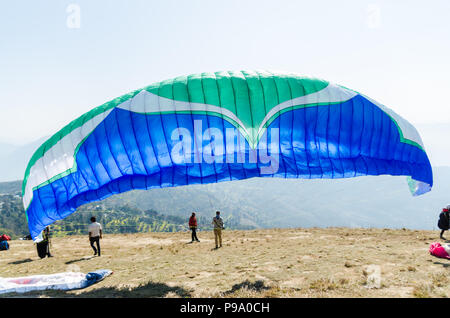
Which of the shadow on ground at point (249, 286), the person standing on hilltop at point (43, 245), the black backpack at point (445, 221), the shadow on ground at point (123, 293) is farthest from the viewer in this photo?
the person standing on hilltop at point (43, 245)

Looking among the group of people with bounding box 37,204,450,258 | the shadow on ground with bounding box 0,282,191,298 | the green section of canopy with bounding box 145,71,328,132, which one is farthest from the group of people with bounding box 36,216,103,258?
the green section of canopy with bounding box 145,71,328,132

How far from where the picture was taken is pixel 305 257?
41.9ft

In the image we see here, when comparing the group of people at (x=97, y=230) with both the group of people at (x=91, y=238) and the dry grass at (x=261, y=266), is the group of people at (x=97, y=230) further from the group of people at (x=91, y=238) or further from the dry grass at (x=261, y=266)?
the dry grass at (x=261, y=266)

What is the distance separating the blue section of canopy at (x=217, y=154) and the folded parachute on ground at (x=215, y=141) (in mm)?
31

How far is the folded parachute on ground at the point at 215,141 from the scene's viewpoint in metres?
9.33

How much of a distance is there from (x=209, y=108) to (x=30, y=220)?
6.72 metres

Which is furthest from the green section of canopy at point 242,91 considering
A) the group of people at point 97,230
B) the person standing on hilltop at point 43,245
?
the person standing on hilltop at point 43,245

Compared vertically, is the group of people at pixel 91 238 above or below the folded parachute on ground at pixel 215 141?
below

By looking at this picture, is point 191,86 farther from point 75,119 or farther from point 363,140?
point 363,140

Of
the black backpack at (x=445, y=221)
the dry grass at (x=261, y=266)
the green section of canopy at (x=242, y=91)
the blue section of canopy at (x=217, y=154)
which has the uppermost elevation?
the green section of canopy at (x=242, y=91)

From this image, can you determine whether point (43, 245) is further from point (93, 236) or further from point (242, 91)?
point (242, 91)

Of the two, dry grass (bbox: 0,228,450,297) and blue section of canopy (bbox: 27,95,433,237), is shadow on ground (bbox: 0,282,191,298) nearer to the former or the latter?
dry grass (bbox: 0,228,450,297)
